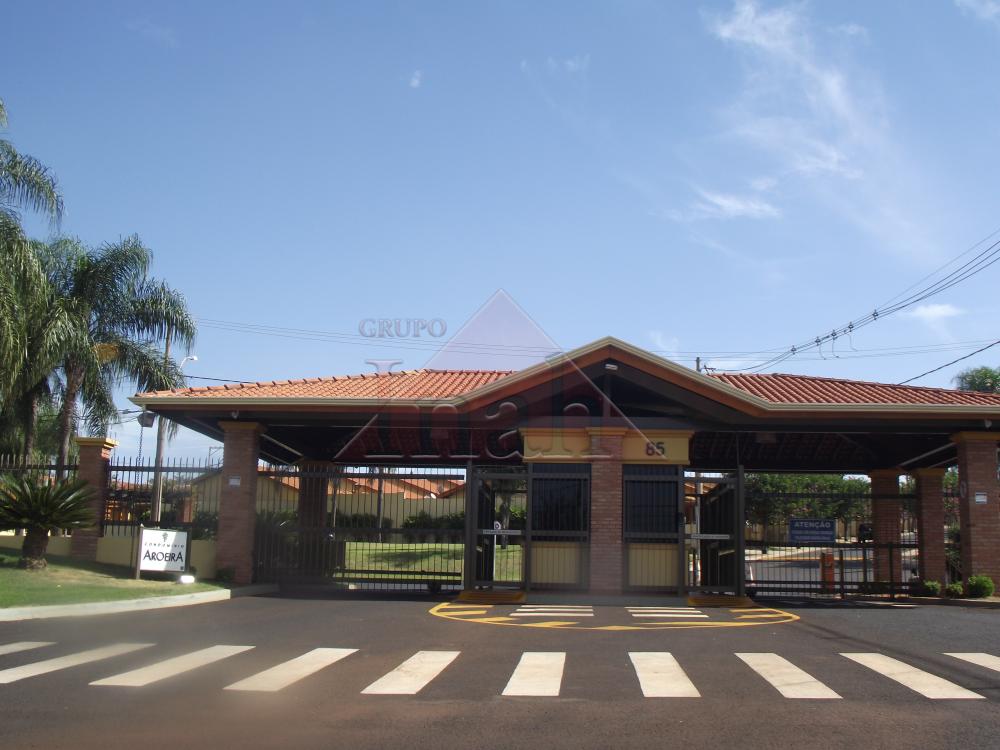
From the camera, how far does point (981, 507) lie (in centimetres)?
2056

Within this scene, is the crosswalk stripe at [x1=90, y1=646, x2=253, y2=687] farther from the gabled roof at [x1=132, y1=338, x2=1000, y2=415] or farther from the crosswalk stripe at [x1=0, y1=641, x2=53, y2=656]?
the gabled roof at [x1=132, y1=338, x2=1000, y2=415]

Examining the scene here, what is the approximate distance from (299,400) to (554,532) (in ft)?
19.7

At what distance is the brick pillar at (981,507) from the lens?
67.4ft

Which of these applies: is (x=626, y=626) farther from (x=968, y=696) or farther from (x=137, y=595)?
(x=137, y=595)

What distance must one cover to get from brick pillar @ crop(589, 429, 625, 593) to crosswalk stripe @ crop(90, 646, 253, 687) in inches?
395

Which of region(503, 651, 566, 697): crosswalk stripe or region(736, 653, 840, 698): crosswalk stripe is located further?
region(503, 651, 566, 697): crosswalk stripe

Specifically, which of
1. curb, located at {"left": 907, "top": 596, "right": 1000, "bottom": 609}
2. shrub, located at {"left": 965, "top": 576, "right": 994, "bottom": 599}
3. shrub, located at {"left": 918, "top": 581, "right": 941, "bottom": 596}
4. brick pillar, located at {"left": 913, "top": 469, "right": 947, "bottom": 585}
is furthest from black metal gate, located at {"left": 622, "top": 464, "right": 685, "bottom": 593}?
brick pillar, located at {"left": 913, "top": 469, "right": 947, "bottom": 585}

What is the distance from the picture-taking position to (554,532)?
20453 mm

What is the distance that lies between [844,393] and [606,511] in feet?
19.8

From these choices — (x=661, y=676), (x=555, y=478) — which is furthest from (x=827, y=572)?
(x=661, y=676)

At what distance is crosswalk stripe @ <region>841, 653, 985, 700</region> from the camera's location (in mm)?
8633

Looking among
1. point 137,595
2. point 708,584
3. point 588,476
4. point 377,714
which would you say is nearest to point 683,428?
point 588,476

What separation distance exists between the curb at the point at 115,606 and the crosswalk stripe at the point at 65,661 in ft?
11.0

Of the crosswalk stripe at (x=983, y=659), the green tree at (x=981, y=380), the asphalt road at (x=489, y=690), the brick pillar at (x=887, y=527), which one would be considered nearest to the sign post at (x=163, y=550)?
the asphalt road at (x=489, y=690)
